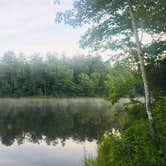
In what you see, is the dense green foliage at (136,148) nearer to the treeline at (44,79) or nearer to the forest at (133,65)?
the forest at (133,65)

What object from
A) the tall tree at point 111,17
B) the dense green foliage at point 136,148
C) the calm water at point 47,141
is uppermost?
the tall tree at point 111,17

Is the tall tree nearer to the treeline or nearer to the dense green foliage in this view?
the dense green foliage

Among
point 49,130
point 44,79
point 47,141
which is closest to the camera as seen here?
point 47,141

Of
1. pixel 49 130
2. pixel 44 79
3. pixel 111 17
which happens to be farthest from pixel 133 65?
pixel 44 79

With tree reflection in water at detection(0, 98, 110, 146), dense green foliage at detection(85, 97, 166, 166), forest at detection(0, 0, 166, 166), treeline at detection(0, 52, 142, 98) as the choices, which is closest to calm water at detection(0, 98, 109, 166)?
tree reflection in water at detection(0, 98, 110, 146)

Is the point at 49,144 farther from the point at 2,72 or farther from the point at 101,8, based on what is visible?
the point at 2,72

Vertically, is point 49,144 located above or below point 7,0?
below

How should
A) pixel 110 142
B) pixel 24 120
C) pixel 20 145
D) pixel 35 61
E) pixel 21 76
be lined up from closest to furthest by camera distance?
1. pixel 110 142
2. pixel 20 145
3. pixel 24 120
4. pixel 21 76
5. pixel 35 61

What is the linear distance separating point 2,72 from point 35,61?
13050 millimetres

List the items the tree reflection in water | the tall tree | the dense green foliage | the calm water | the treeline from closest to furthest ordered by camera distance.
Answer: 1. the dense green foliage
2. the tall tree
3. the calm water
4. the tree reflection in water
5. the treeline

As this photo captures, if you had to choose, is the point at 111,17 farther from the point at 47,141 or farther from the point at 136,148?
the point at 47,141

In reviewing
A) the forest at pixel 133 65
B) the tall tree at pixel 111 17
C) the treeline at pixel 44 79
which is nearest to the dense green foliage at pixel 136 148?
the forest at pixel 133 65

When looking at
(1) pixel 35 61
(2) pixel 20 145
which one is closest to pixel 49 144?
(2) pixel 20 145

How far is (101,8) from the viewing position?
13117 millimetres
